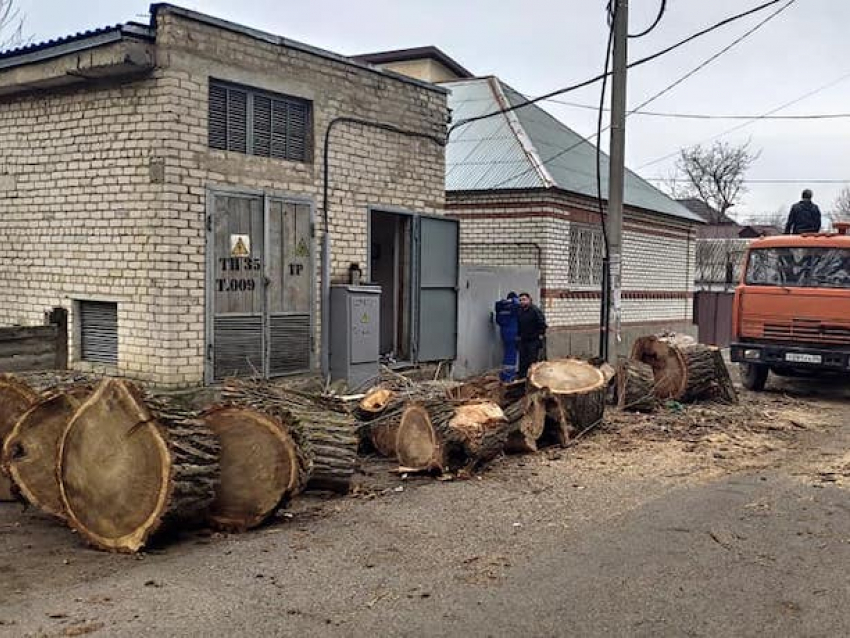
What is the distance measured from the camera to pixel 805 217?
569 inches

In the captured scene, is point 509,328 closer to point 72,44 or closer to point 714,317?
point 72,44

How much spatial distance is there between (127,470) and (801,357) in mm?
10494

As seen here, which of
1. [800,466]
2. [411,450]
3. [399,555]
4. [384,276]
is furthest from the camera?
[384,276]

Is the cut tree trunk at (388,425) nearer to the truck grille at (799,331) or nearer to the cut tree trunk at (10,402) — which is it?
the cut tree trunk at (10,402)

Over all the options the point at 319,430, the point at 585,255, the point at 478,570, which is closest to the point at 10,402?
the point at 319,430

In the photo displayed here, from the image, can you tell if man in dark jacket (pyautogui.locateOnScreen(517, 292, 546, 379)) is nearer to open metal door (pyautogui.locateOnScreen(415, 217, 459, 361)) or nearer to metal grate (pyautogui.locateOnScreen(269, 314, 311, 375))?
open metal door (pyautogui.locateOnScreen(415, 217, 459, 361))

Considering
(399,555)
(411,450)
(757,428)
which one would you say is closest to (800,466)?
(757,428)

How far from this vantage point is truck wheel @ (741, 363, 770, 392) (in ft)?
46.1

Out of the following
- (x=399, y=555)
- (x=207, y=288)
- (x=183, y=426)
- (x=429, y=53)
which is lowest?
(x=399, y=555)

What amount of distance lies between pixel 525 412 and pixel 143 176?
4575 mm

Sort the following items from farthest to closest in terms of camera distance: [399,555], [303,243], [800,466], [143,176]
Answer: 1. [303,243]
2. [143,176]
3. [800,466]
4. [399,555]

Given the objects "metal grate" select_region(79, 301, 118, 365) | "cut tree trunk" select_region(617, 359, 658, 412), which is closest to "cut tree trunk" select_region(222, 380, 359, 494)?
"metal grate" select_region(79, 301, 118, 365)

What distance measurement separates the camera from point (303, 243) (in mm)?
10508

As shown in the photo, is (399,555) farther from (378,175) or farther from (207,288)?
(378,175)
